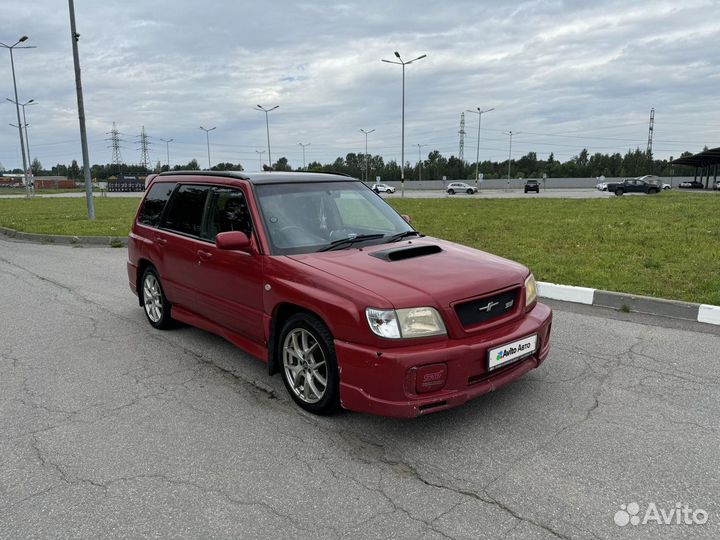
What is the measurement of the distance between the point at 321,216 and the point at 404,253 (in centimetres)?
94

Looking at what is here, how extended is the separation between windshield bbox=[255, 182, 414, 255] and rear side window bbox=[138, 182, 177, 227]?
1.76 m

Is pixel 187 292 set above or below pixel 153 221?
below

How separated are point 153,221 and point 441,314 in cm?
388

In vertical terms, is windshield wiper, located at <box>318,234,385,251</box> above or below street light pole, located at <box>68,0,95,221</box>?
below

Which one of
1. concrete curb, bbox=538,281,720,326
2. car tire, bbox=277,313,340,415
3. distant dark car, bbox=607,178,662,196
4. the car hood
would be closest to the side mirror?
the car hood

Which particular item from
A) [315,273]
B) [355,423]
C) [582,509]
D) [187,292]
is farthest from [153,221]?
[582,509]

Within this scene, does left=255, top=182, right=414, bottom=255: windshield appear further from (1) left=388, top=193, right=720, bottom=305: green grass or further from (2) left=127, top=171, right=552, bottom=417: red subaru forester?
(1) left=388, top=193, right=720, bottom=305: green grass

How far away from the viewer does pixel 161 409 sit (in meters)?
3.85

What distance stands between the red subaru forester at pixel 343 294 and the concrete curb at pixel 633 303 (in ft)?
9.53

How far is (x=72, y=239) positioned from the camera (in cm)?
1354

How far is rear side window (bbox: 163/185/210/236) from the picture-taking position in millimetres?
4949

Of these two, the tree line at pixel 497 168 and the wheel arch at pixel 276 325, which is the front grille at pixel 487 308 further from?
the tree line at pixel 497 168

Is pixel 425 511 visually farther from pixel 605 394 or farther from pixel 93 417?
pixel 93 417

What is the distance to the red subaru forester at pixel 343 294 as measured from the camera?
3143 mm
